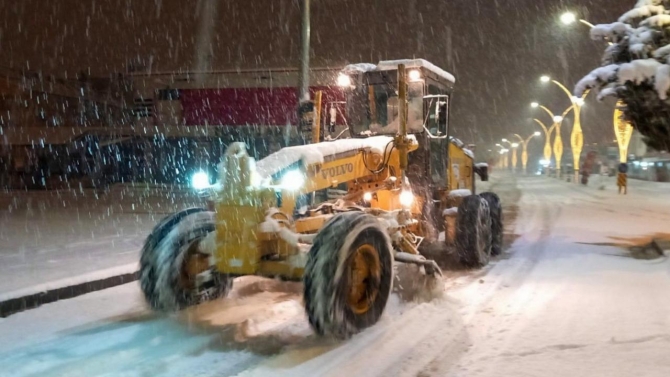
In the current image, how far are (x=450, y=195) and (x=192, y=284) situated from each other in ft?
16.5

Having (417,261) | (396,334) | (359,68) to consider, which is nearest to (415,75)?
(359,68)

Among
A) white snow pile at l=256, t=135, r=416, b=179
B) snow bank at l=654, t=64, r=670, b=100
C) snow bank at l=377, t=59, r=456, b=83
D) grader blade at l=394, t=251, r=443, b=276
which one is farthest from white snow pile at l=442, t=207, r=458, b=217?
snow bank at l=654, t=64, r=670, b=100

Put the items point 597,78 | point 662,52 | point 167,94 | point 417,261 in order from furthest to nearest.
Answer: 1. point 167,94
2. point 597,78
3. point 662,52
4. point 417,261

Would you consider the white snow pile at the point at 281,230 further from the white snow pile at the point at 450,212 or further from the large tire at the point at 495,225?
the large tire at the point at 495,225

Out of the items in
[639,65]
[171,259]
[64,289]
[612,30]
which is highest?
[612,30]

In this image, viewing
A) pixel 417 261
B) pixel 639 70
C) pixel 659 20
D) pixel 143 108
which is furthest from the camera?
pixel 143 108

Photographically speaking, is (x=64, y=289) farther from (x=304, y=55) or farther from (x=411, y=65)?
(x=304, y=55)

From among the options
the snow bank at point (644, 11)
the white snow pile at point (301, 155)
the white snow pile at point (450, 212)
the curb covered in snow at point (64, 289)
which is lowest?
the curb covered in snow at point (64, 289)

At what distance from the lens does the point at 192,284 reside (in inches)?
300

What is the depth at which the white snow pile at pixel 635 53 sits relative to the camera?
467 inches

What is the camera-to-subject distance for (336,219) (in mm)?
6590

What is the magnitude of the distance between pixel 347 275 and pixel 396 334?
84cm

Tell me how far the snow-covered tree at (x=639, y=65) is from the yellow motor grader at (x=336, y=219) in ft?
13.5

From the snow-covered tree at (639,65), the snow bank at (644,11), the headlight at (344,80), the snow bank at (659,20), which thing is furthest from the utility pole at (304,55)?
the snow bank at (659,20)
